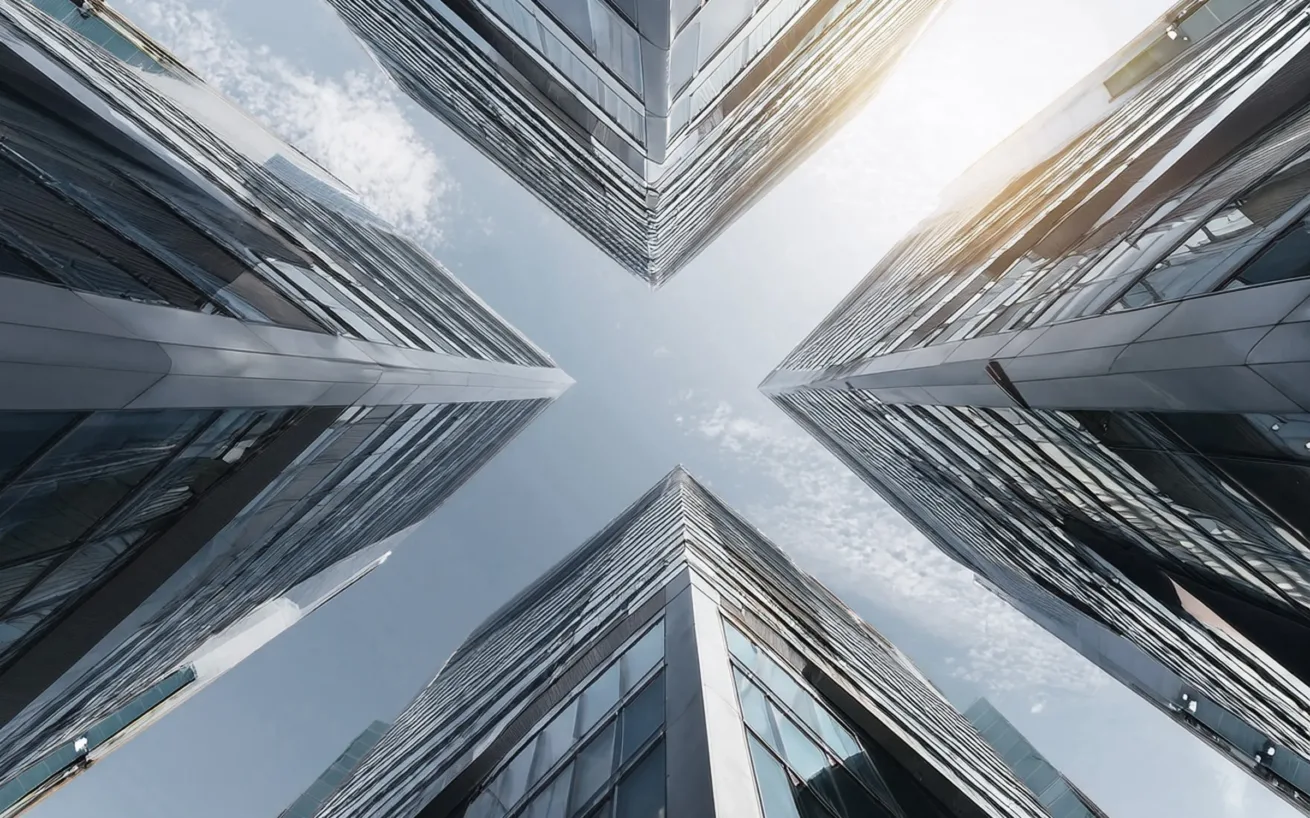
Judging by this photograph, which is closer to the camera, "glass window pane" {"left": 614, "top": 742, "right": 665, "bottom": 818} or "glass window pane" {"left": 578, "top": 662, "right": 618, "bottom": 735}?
"glass window pane" {"left": 614, "top": 742, "right": 665, "bottom": 818}

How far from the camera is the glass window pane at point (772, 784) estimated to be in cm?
865

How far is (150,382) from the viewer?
8656 millimetres

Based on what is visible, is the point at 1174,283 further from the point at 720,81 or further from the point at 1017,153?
the point at 1017,153

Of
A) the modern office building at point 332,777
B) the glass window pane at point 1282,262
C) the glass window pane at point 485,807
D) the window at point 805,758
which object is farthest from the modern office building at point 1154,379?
the modern office building at point 332,777

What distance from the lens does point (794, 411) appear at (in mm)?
57438

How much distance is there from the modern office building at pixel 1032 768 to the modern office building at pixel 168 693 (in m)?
40.9

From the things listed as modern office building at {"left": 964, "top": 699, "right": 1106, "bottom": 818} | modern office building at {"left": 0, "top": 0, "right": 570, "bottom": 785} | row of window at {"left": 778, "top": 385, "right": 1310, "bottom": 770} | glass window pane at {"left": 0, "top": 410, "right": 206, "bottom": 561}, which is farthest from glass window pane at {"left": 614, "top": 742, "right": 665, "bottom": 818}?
modern office building at {"left": 964, "top": 699, "right": 1106, "bottom": 818}

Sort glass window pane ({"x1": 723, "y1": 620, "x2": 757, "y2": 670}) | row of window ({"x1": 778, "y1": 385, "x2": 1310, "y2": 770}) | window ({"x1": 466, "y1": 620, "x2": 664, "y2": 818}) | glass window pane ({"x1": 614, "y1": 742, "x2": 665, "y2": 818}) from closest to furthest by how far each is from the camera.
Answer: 1. glass window pane ({"x1": 614, "y1": 742, "x2": 665, "y2": 818})
2. window ({"x1": 466, "y1": 620, "x2": 664, "y2": 818})
3. glass window pane ({"x1": 723, "y1": 620, "x2": 757, "y2": 670})
4. row of window ({"x1": 778, "y1": 385, "x2": 1310, "y2": 770})

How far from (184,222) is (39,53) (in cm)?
426

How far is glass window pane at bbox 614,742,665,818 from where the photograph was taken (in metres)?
8.30

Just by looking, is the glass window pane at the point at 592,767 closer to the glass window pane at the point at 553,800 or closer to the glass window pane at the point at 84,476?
the glass window pane at the point at 553,800

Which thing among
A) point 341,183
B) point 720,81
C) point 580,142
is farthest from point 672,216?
point 341,183

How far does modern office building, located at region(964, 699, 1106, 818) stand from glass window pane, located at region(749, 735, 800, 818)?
3386 cm

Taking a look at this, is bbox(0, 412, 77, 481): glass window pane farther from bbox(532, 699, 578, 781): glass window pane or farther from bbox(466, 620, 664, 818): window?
bbox(532, 699, 578, 781): glass window pane
